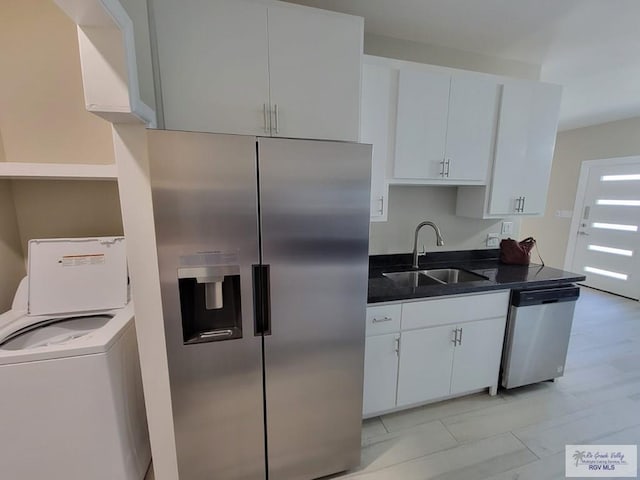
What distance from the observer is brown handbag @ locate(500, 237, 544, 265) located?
2.40m

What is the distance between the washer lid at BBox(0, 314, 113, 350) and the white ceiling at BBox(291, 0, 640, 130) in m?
2.27

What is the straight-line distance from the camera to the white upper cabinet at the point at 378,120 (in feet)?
5.65

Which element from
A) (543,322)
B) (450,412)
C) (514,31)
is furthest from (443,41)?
(450,412)

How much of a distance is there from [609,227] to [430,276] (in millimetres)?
4007

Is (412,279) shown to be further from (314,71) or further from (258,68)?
(258,68)

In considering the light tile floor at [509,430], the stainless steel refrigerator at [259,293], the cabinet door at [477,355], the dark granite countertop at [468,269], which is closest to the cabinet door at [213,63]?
the stainless steel refrigerator at [259,293]

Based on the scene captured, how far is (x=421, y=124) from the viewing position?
1.88m

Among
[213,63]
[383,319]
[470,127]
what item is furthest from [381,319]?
[213,63]

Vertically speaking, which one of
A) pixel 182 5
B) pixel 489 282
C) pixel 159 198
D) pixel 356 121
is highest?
pixel 182 5

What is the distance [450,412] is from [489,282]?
976mm

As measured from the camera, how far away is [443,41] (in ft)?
6.97

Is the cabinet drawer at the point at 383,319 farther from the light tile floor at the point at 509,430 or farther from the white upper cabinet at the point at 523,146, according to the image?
the white upper cabinet at the point at 523,146

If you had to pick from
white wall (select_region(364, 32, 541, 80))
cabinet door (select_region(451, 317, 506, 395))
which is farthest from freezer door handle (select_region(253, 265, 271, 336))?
white wall (select_region(364, 32, 541, 80))

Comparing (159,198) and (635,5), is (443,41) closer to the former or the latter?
(635,5)
